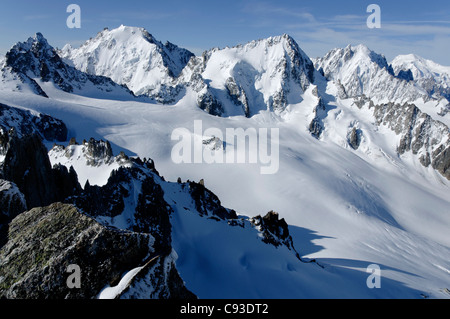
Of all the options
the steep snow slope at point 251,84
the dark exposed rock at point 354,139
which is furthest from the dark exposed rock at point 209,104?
the dark exposed rock at point 354,139

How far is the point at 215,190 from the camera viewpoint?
74.8 meters

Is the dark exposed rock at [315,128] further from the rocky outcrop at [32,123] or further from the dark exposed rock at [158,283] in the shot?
the dark exposed rock at [158,283]

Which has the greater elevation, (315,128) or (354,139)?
(315,128)

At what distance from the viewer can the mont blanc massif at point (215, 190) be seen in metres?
8.73

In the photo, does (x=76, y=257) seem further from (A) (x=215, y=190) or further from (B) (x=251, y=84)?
(B) (x=251, y=84)

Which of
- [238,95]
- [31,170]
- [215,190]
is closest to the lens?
[31,170]

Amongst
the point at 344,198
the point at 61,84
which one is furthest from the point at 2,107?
the point at 344,198

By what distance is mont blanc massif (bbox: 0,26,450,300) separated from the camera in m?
8.73

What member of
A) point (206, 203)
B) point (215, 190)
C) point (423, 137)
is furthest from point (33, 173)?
Result: point (423, 137)

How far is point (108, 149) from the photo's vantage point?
1553 inches

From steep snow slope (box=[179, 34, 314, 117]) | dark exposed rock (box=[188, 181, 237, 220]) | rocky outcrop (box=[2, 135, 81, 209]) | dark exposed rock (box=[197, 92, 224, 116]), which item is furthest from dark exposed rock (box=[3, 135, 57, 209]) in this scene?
steep snow slope (box=[179, 34, 314, 117])

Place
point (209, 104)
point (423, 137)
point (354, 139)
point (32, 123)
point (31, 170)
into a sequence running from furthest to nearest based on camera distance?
point (209, 104) → point (354, 139) → point (423, 137) → point (32, 123) → point (31, 170)
